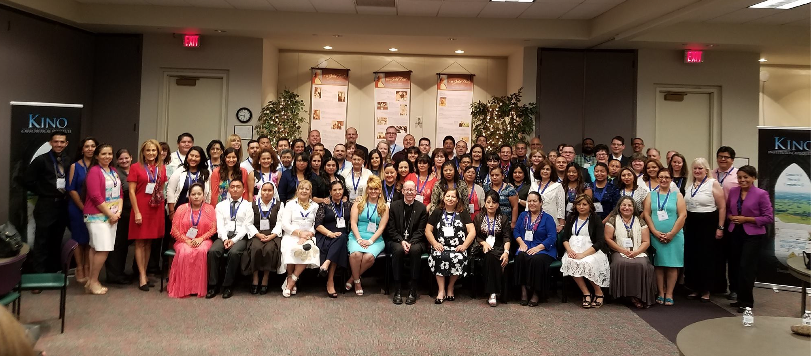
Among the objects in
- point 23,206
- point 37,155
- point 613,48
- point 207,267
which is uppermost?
point 613,48

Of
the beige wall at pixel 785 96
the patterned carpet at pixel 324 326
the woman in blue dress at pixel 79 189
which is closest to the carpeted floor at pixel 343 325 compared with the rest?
the patterned carpet at pixel 324 326

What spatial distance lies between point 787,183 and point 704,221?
1.21 metres

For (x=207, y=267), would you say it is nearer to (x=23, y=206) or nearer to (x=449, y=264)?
(x=23, y=206)

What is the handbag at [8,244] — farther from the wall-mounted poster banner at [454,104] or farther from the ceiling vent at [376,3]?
the wall-mounted poster banner at [454,104]

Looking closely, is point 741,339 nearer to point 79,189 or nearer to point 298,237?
point 298,237

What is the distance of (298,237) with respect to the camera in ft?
18.2

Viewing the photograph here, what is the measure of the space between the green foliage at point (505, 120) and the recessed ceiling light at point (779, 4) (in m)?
3.40

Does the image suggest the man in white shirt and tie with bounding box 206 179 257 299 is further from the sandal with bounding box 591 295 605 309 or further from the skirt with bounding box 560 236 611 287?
the sandal with bounding box 591 295 605 309

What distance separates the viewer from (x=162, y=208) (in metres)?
5.65

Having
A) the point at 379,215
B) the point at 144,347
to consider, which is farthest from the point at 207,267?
the point at 379,215

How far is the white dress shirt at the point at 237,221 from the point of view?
5480 millimetres

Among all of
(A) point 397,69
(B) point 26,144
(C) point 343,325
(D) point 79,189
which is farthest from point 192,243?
(A) point 397,69

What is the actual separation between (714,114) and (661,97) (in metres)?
1.02

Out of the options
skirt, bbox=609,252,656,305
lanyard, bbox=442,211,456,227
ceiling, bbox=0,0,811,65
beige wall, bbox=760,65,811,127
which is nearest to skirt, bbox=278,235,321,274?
lanyard, bbox=442,211,456,227
